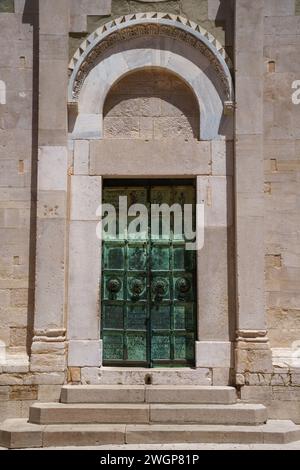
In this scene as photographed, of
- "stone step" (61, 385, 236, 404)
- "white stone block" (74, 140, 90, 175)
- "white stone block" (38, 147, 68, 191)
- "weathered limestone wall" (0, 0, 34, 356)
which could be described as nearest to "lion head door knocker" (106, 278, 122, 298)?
"weathered limestone wall" (0, 0, 34, 356)

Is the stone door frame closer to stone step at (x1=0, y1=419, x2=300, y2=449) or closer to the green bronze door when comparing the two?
the green bronze door

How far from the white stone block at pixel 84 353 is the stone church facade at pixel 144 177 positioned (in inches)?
0.8

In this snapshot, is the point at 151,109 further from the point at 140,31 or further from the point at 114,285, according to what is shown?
the point at 114,285

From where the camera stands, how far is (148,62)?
8.78 m

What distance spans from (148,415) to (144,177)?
3.28 metres

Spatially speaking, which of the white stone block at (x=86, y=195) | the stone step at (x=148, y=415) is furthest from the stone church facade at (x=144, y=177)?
the stone step at (x=148, y=415)

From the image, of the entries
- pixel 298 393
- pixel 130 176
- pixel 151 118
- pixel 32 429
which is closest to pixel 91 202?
pixel 130 176

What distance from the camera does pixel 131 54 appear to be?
28.9 feet

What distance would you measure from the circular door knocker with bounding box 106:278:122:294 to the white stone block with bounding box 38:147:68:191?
A: 146cm

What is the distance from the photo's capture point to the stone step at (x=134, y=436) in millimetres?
7270

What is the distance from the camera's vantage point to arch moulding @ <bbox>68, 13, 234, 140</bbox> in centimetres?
866
